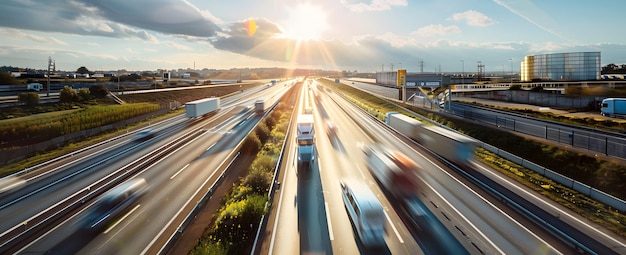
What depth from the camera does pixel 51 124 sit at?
47406mm

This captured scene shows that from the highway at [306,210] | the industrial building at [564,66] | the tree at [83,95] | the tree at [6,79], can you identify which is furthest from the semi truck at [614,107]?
the tree at [6,79]

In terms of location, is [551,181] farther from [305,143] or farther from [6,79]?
[6,79]

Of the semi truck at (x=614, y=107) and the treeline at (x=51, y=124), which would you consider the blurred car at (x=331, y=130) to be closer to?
the treeline at (x=51, y=124)

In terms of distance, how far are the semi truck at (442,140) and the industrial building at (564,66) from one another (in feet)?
397

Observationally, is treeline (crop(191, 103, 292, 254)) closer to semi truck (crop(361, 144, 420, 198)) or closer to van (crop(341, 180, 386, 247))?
van (crop(341, 180, 386, 247))

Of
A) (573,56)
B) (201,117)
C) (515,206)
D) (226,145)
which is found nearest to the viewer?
(515,206)

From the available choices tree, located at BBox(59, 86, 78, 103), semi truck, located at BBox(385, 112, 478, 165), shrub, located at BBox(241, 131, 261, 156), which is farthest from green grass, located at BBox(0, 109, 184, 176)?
semi truck, located at BBox(385, 112, 478, 165)

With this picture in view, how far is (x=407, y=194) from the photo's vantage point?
24.0m

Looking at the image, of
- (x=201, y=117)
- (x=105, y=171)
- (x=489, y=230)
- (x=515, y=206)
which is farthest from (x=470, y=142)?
(x=201, y=117)

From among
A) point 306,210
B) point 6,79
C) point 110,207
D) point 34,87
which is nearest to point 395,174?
point 306,210

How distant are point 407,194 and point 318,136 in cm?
2358

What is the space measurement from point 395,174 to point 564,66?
477 feet

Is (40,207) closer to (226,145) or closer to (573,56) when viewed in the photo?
(226,145)

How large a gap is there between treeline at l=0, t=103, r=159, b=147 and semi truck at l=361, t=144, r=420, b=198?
4494 cm
